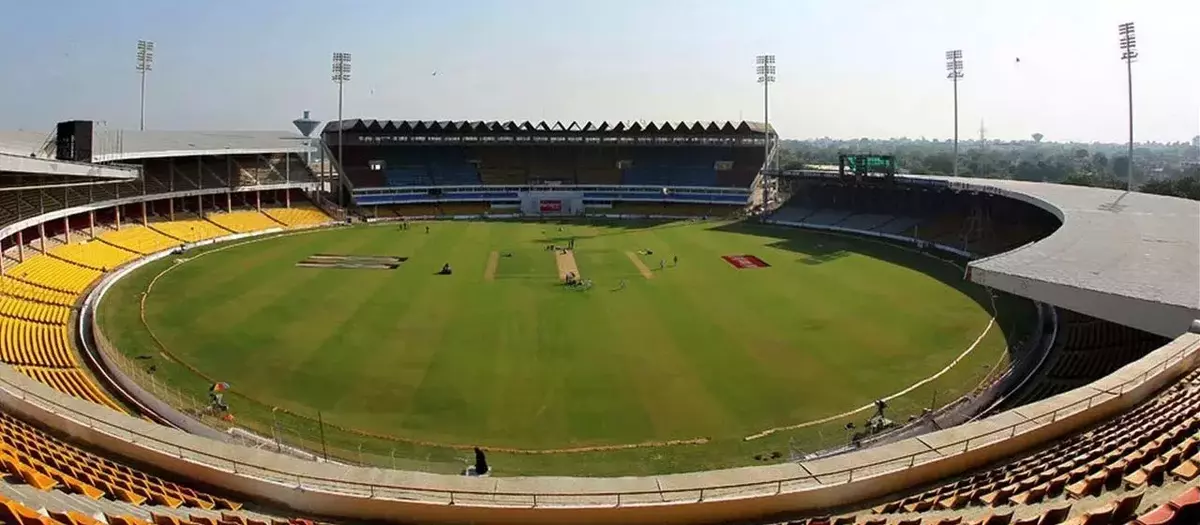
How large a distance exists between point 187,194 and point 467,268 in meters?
25.5

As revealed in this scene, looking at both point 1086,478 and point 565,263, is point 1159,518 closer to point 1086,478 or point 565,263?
point 1086,478

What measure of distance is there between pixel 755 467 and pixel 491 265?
1403 inches

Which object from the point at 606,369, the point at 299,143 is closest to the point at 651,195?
the point at 299,143

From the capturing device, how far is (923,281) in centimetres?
4125

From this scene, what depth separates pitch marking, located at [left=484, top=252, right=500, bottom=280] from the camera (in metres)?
42.6

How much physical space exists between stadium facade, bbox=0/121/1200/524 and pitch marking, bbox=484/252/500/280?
17779mm

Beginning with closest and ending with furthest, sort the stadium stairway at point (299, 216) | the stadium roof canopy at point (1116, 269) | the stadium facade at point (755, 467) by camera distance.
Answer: the stadium facade at point (755, 467) < the stadium roof canopy at point (1116, 269) < the stadium stairway at point (299, 216)

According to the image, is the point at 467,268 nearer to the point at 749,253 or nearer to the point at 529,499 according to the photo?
the point at 749,253

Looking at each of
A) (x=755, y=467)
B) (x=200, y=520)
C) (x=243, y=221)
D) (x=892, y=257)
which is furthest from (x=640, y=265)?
(x=200, y=520)

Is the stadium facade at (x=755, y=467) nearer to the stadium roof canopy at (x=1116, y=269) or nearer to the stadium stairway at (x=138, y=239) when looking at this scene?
the stadium roof canopy at (x=1116, y=269)

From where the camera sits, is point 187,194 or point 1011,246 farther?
point 187,194

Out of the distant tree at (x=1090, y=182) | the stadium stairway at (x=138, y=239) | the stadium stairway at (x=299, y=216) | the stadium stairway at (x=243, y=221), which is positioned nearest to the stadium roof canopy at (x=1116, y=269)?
the stadium stairway at (x=138, y=239)

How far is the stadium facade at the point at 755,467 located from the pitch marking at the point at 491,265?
17.8m

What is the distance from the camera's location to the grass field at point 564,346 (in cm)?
2081
